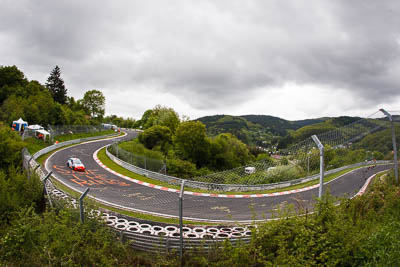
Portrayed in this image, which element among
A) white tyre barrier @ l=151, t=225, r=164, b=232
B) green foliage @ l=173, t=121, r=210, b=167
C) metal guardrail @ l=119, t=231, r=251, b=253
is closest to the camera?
metal guardrail @ l=119, t=231, r=251, b=253

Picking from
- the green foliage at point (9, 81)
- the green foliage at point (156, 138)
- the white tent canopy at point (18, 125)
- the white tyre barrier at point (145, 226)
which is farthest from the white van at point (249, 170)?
the green foliage at point (9, 81)

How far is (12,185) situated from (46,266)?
19.9 feet

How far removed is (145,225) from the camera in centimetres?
746

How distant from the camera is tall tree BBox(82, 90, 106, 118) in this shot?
68375mm

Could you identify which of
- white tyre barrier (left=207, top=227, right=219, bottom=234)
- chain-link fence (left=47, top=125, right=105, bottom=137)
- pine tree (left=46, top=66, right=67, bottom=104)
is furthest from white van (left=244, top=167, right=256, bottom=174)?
pine tree (left=46, top=66, right=67, bottom=104)

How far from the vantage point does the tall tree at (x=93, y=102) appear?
2692 inches

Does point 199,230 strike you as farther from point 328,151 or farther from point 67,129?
→ point 67,129

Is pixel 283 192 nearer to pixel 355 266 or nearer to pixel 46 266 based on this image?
pixel 355 266

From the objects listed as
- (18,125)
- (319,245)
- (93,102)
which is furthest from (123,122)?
(319,245)

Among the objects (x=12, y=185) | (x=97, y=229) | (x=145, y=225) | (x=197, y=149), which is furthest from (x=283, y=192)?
(x=197, y=149)

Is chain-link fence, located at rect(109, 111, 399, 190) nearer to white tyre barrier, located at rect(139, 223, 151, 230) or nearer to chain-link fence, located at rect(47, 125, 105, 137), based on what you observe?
white tyre barrier, located at rect(139, 223, 151, 230)

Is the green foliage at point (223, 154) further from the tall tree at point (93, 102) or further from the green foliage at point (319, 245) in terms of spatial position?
the tall tree at point (93, 102)

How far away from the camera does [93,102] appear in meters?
68.4

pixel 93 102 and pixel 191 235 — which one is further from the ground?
pixel 93 102
